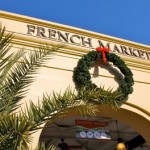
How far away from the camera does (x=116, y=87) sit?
35.6ft

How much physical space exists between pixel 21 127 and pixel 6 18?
5863mm

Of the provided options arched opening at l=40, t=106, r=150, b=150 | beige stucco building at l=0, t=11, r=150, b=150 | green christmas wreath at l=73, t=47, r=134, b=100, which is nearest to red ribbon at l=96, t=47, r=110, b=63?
green christmas wreath at l=73, t=47, r=134, b=100

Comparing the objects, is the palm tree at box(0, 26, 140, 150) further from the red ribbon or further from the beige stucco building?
the red ribbon

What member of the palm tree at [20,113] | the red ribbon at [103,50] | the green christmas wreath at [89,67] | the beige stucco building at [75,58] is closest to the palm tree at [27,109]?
the palm tree at [20,113]

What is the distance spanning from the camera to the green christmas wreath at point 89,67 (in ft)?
33.0

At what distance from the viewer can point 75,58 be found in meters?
10.5

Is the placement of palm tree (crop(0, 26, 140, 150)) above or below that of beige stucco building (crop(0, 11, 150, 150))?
below

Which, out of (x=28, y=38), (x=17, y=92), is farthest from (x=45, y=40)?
(x=17, y=92)

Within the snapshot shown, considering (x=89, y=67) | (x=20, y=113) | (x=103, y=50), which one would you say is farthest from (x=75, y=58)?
(x=20, y=113)

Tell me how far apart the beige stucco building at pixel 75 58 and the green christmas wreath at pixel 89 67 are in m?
0.21

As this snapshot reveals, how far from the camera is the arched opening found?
11.1 metres

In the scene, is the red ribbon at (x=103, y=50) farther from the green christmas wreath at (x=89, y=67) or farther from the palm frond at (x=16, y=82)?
the palm frond at (x=16, y=82)

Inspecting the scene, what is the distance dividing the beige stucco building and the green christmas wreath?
21 centimetres

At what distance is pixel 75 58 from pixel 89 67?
502mm
